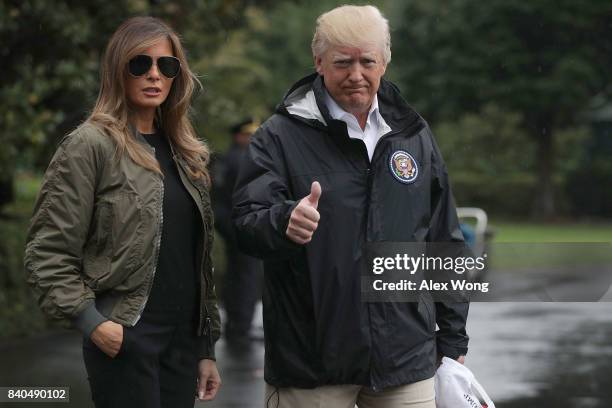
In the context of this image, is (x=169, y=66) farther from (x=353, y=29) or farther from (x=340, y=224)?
(x=340, y=224)

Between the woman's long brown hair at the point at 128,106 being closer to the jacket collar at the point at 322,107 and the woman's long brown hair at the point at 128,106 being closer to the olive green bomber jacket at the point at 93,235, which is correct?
the olive green bomber jacket at the point at 93,235

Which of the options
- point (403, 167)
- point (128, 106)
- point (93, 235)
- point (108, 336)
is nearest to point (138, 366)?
point (108, 336)

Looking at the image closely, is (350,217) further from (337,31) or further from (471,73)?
(471,73)

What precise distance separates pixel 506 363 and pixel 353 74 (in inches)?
240

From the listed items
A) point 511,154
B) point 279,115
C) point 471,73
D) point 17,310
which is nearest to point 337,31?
point 279,115

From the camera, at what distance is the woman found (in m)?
3.53

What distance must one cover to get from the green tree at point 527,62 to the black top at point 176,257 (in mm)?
37017

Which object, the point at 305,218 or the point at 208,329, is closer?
the point at 305,218

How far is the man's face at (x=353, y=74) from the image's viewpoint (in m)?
3.79

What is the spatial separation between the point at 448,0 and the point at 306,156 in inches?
1690

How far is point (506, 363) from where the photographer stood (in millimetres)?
9484

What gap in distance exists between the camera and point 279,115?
3.89 metres

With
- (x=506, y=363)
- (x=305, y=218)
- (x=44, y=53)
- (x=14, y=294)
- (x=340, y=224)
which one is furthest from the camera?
(x=44, y=53)

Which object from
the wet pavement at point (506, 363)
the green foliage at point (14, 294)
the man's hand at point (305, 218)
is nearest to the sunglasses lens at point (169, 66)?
the man's hand at point (305, 218)
